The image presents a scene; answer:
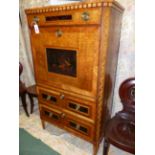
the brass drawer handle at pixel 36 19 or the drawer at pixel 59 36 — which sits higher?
the brass drawer handle at pixel 36 19

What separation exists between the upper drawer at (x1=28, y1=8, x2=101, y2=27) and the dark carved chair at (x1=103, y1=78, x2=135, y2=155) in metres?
0.67

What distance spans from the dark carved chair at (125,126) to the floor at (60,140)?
0.35 metres

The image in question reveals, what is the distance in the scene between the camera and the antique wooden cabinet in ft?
3.65

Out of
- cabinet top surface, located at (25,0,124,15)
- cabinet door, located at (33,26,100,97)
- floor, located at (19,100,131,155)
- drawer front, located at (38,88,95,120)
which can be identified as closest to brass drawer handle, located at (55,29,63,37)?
cabinet door, located at (33,26,100,97)

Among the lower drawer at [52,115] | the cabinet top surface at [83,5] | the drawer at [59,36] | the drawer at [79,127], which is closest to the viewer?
the cabinet top surface at [83,5]

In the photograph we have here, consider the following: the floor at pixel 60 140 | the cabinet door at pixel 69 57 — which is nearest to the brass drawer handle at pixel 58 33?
the cabinet door at pixel 69 57

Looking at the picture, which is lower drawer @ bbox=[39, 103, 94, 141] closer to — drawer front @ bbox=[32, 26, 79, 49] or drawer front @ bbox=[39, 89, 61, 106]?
drawer front @ bbox=[39, 89, 61, 106]

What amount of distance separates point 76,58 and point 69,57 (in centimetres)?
8

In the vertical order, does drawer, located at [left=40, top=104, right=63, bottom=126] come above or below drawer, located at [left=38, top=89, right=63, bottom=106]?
below

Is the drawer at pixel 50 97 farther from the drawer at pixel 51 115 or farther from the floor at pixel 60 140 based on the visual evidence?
the floor at pixel 60 140

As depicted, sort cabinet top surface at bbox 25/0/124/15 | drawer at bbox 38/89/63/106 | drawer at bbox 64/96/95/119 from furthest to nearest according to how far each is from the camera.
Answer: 1. drawer at bbox 38/89/63/106
2. drawer at bbox 64/96/95/119
3. cabinet top surface at bbox 25/0/124/15

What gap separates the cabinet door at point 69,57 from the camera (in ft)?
3.85
